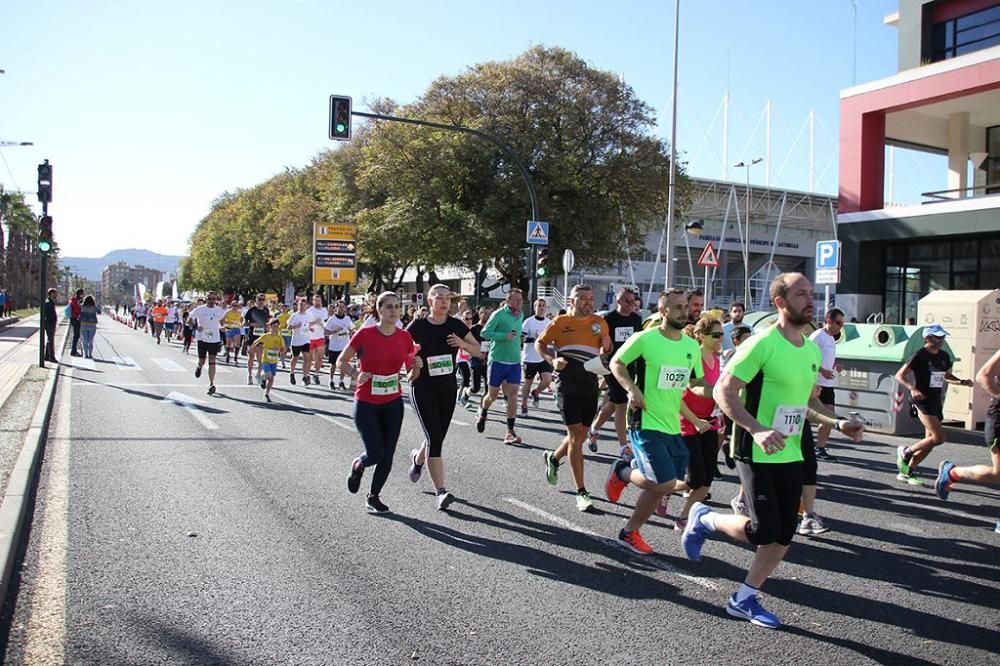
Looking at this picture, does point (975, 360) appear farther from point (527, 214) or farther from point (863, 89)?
point (527, 214)

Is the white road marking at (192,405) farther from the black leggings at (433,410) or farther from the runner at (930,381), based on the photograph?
the runner at (930,381)

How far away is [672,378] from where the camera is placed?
5715 millimetres

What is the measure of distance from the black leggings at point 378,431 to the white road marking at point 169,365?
15702 millimetres

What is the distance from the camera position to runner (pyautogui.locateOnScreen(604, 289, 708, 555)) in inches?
219

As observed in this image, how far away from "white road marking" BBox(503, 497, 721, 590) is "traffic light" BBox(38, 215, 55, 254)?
1615 centimetres

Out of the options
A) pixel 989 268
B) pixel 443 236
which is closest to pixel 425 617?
pixel 989 268

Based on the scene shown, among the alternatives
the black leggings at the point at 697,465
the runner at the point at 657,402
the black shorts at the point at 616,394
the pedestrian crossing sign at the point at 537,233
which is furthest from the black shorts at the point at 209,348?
the runner at the point at 657,402

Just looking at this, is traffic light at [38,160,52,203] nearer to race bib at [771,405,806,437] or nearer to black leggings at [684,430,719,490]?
black leggings at [684,430,719,490]

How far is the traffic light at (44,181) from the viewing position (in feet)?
62.6

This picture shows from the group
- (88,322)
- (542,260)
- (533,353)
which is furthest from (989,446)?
(88,322)

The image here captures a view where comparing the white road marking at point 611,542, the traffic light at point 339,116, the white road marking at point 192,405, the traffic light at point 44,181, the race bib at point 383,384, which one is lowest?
the white road marking at point 192,405

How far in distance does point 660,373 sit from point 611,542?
1298 millimetres

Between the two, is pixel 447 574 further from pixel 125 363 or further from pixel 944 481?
pixel 125 363

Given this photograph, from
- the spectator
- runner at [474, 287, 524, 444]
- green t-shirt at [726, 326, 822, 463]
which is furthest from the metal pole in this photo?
green t-shirt at [726, 326, 822, 463]
